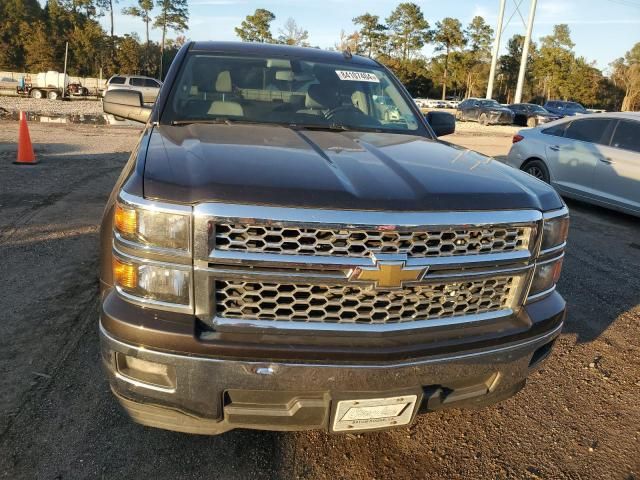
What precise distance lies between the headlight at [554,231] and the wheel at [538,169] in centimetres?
645

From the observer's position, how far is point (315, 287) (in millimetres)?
1916

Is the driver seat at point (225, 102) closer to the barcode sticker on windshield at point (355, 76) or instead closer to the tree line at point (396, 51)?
the barcode sticker on windshield at point (355, 76)

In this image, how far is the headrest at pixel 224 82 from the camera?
3.40 meters

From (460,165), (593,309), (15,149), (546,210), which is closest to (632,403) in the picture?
(593,309)

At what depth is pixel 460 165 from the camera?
253 centimetres

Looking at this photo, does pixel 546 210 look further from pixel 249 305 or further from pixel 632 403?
pixel 632 403

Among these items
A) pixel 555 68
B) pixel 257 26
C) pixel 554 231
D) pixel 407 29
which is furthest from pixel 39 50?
pixel 554 231

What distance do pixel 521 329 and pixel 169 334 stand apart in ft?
4.67

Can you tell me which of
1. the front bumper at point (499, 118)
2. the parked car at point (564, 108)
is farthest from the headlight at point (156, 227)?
the parked car at point (564, 108)

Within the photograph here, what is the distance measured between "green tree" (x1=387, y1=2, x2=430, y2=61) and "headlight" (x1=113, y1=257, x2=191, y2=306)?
74144mm

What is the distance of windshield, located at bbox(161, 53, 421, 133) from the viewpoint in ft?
10.7

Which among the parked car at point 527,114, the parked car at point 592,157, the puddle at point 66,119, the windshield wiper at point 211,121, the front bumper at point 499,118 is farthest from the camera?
the front bumper at point 499,118

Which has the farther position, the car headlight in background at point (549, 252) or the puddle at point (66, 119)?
the puddle at point (66, 119)

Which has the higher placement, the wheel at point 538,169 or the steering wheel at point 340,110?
the steering wheel at point 340,110
